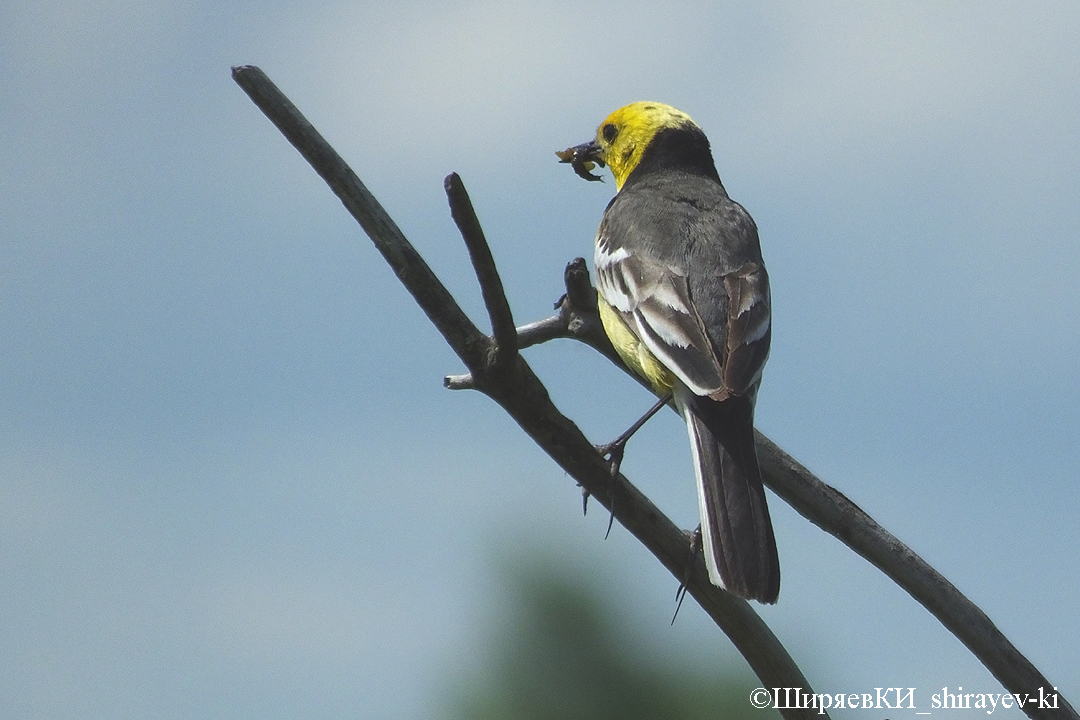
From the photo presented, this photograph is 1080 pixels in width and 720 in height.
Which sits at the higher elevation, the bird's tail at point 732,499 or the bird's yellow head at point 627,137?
the bird's yellow head at point 627,137

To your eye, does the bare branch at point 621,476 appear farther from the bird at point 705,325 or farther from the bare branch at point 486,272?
the bird at point 705,325

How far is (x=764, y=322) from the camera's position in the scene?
5844mm

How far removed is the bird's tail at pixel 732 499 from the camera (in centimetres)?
463

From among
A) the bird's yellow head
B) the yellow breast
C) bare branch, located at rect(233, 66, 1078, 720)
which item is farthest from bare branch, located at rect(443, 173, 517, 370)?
the bird's yellow head

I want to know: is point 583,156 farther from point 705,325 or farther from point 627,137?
point 705,325

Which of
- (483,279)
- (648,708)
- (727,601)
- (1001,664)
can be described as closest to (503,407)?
(483,279)

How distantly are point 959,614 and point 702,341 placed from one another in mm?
1669

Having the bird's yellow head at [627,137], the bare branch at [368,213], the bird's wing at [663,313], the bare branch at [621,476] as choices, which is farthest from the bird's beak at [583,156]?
the bare branch at [368,213]

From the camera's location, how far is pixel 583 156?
350 inches

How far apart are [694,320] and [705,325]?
6cm

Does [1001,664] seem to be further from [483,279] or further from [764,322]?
[483,279]

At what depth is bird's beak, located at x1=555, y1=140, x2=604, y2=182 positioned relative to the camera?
8866 mm

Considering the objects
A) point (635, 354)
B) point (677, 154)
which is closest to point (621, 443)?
point (635, 354)

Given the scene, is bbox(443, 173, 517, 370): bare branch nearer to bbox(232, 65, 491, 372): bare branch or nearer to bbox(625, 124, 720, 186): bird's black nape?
bbox(232, 65, 491, 372): bare branch
